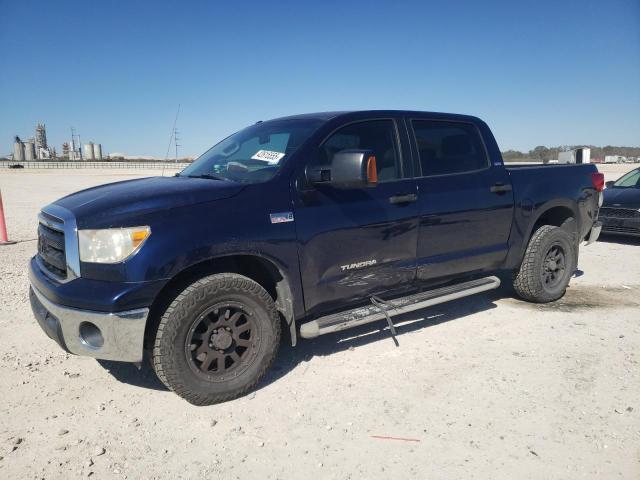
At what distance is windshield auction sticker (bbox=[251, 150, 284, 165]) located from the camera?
11.3 ft

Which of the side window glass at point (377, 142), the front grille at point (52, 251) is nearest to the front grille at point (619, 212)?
the side window glass at point (377, 142)

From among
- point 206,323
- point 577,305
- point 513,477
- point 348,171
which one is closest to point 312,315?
point 206,323

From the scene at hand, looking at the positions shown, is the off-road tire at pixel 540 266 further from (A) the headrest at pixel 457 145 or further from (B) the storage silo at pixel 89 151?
(B) the storage silo at pixel 89 151

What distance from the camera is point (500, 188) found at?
4.45 m

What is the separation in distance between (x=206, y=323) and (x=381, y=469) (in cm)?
138

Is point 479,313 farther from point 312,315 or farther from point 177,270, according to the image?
point 177,270

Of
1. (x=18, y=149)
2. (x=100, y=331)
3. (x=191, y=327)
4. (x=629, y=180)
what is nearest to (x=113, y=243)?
(x=100, y=331)

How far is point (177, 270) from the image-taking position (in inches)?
111

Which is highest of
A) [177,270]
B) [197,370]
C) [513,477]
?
[177,270]

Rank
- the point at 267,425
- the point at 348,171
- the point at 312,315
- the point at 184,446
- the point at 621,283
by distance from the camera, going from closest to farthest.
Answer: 1. the point at 184,446
2. the point at 267,425
3. the point at 348,171
4. the point at 312,315
5. the point at 621,283

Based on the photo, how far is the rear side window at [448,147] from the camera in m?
4.04

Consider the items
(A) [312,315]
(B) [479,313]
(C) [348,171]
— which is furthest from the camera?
(B) [479,313]

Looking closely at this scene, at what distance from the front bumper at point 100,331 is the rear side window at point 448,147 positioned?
8.34 ft

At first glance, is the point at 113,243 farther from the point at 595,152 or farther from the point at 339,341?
the point at 595,152
